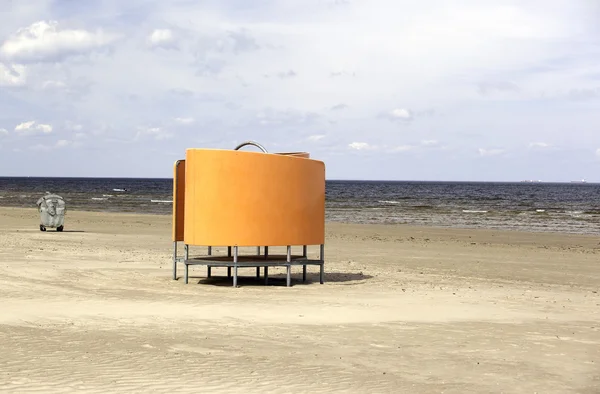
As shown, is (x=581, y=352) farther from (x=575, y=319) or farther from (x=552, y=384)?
(x=575, y=319)

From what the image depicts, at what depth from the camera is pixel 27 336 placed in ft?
29.6

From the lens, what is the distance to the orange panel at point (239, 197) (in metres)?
13.5

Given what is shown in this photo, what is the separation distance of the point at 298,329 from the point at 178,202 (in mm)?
5414

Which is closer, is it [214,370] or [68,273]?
[214,370]

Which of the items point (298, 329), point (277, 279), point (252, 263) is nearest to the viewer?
point (298, 329)

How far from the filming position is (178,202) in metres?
14.6

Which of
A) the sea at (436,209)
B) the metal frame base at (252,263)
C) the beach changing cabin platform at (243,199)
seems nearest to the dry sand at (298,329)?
the metal frame base at (252,263)

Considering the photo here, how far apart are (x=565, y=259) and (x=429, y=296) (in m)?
9.75

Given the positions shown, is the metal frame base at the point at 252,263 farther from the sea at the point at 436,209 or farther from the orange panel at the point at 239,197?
the sea at the point at 436,209

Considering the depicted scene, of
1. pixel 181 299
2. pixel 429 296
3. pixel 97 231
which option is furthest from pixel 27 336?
pixel 97 231

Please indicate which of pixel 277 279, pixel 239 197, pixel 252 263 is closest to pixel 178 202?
pixel 239 197

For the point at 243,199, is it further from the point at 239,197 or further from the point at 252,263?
the point at 252,263

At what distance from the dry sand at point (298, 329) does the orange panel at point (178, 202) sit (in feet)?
2.81

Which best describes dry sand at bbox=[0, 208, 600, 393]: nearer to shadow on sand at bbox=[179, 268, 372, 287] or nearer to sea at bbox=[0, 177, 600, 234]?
shadow on sand at bbox=[179, 268, 372, 287]
